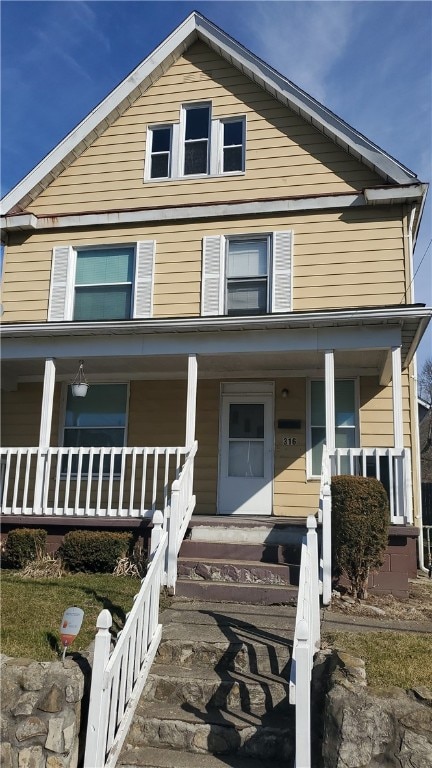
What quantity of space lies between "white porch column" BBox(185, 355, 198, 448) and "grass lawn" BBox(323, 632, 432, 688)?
408 cm

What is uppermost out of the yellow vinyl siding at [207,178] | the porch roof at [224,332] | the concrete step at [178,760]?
the yellow vinyl siding at [207,178]

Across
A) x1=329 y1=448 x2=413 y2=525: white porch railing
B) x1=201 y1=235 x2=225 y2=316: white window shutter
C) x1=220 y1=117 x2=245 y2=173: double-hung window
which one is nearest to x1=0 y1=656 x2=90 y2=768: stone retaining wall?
x1=329 y1=448 x2=413 y2=525: white porch railing

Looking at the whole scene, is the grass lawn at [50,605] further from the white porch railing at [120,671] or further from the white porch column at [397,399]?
the white porch column at [397,399]

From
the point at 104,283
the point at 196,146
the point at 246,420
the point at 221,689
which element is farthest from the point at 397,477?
the point at 196,146

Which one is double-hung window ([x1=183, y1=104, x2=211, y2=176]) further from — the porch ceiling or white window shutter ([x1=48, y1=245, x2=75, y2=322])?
the porch ceiling

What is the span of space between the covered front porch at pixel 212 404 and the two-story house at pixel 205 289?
35 millimetres

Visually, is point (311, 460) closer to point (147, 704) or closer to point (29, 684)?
point (147, 704)

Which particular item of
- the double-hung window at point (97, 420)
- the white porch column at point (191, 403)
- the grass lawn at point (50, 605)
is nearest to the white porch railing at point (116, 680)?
the grass lawn at point (50, 605)

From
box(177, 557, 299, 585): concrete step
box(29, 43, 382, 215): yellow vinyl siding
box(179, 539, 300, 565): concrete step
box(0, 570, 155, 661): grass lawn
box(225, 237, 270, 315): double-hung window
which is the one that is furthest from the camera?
box(29, 43, 382, 215): yellow vinyl siding

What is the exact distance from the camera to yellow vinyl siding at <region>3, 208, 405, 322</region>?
999cm

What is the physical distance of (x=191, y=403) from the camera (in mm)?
9234

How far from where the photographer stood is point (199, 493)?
35.1ft

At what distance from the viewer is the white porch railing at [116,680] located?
13.8ft

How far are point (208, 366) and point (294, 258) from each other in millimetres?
2350
